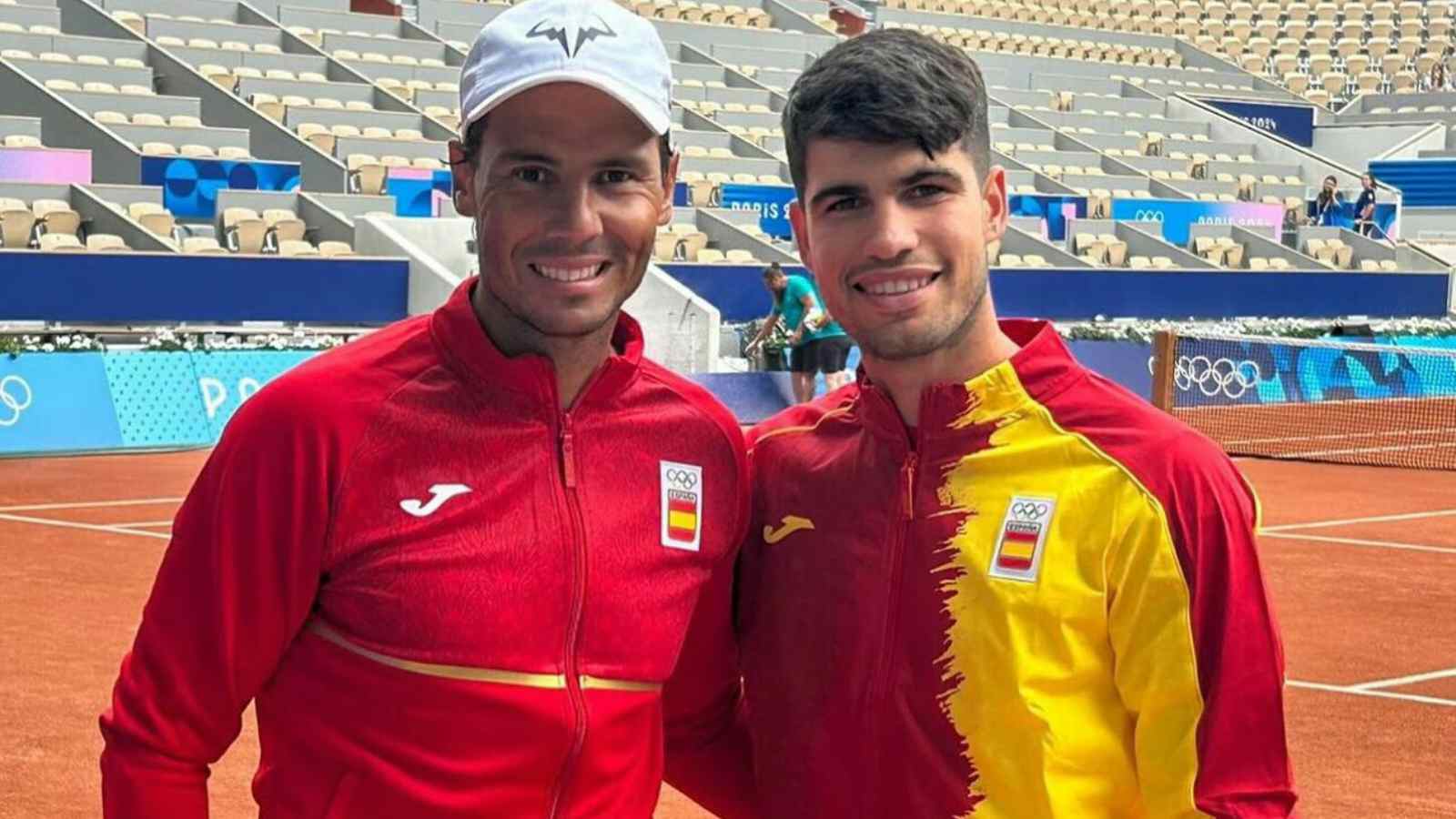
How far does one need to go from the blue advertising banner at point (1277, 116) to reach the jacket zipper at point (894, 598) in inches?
1462

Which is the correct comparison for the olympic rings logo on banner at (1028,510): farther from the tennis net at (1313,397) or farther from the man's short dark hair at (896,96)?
the tennis net at (1313,397)

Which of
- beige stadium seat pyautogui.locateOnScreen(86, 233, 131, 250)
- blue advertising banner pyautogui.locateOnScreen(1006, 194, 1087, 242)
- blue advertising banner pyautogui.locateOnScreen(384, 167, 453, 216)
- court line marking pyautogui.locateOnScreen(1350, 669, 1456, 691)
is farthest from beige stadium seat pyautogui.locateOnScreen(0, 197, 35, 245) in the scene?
blue advertising banner pyautogui.locateOnScreen(1006, 194, 1087, 242)

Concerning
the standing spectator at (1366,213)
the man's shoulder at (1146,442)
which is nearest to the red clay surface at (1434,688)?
the man's shoulder at (1146,442)

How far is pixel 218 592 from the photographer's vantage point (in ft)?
7.95

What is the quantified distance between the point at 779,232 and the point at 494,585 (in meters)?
23.8

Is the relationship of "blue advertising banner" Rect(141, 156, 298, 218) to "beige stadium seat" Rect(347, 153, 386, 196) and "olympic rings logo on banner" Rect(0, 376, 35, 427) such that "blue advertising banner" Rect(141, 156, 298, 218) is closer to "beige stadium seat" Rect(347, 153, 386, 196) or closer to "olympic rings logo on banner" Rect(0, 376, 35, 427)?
"beige stadium seat" Rect(347, 153, 386, 196)

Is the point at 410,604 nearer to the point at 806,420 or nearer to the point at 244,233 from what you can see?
the point at 806,420

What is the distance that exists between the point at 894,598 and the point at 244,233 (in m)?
17.6

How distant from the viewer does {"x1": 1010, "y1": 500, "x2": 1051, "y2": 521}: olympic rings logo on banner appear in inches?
103

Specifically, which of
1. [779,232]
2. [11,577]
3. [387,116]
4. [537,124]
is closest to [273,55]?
[387,116]

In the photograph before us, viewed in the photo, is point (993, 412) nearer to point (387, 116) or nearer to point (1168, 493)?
point (1168, 493)

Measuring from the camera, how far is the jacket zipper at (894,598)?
8.86 ft

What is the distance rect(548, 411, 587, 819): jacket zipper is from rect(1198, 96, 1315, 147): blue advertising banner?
122ft

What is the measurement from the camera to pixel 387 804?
8.17 ft
